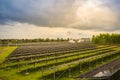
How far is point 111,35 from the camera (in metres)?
106

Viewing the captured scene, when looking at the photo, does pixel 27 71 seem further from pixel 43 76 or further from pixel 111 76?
pixel 111 76

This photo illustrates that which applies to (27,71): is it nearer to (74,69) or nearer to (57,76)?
(57,76)

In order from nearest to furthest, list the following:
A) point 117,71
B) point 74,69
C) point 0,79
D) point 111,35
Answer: point 117,71 < point 0,79 < point 74,69 < point 111,35

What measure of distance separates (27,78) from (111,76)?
7.78 metres

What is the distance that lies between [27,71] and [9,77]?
2652 mm

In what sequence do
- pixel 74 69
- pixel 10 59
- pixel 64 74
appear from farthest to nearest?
pixel 10 59 → pixel 74 69 → pixel 64 74

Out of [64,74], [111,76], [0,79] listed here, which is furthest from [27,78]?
[111,76]

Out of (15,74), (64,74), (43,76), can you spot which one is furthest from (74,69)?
(15,74)

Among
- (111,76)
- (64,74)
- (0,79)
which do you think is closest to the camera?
(111,76)

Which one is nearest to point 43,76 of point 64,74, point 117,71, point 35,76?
point 35,76

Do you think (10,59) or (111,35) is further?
(111,35)

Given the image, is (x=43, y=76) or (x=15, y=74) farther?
(x=15, y=74)

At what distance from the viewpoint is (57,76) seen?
63.4 ft

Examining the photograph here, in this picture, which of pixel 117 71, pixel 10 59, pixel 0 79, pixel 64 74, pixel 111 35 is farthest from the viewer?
pixel 111 35
